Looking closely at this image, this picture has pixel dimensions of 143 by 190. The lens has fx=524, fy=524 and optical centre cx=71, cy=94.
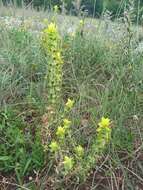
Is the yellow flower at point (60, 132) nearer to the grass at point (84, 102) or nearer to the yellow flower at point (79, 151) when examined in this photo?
the yellow flower at point (79, 151)

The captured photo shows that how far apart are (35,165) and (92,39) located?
54.4 inches

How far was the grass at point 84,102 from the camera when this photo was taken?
270 cm

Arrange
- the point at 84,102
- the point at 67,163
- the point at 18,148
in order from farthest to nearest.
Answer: the point at 84,102 → the point at 18,148 → the point at 67,163

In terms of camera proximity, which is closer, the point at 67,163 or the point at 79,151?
the point at 67,163

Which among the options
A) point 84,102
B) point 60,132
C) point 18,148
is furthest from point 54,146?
point 84,102

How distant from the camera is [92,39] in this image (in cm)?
380

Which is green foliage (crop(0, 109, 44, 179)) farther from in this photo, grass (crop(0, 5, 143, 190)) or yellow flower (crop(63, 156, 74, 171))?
yellow flower (crop(63, 156, 74, 171))

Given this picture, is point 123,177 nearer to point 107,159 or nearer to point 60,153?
point 107,159

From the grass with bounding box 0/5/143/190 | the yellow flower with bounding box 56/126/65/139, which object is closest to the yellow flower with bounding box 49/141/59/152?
the yellow flower with bounding box 56/126/65/139

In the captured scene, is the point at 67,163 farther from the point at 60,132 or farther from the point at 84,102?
the point at 84,102

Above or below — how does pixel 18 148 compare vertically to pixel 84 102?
below

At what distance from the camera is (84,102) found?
307 cm

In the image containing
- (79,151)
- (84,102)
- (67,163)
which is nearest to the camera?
(67,163)

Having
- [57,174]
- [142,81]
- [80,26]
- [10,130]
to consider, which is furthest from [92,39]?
[57,174]
